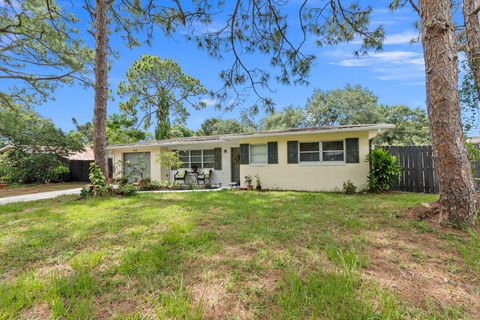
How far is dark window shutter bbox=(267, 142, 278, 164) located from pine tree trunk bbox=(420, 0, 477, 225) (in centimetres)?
665

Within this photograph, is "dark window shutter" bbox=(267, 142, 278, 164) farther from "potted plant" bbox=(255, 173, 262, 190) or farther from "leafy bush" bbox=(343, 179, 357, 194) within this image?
"leafy bush" bbox=(343, 179, 357, 194)

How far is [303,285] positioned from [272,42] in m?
5.46

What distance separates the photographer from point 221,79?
5734mm

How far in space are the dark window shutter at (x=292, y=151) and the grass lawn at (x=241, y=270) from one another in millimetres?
5428

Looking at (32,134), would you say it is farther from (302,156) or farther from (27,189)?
(302,156)

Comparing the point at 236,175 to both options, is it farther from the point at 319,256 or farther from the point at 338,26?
the point at 319,256

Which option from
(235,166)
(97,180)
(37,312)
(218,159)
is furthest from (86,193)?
(37,312)

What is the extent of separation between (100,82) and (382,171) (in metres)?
10.0

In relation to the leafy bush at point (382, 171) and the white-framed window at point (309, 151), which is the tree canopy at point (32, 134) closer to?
the white-framed window at point (309, 151)

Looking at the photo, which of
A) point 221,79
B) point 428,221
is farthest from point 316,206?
point 221,79

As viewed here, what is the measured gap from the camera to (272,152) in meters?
10.5

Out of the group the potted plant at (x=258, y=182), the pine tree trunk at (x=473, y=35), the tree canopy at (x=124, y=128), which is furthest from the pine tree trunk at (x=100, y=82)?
the tree canopy at (x=124, y=128)

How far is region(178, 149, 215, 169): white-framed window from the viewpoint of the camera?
13.3 metres

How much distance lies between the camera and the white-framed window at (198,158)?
43.5 ft
